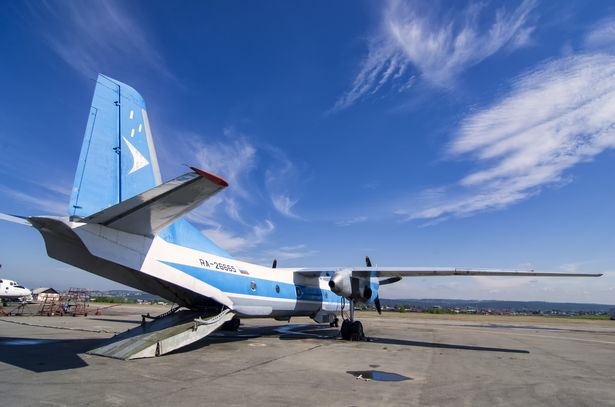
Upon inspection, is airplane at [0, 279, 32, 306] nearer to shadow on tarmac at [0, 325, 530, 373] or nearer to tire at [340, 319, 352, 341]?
shadow on tarmac at [0, 325, 530, 373]

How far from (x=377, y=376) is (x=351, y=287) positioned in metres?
8.46

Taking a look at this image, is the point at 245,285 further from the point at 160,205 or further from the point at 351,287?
the point at 160,205

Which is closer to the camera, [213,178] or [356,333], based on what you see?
[213,178]

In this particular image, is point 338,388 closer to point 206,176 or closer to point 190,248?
point 206,176

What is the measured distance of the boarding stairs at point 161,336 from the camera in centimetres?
1013

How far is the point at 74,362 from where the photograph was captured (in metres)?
9.23

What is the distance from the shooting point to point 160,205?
7.71 meters

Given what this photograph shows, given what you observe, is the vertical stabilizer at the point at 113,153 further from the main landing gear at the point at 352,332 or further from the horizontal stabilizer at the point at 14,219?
the main landing gear at the point at 352,332

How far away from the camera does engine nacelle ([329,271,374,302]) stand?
55.3ft

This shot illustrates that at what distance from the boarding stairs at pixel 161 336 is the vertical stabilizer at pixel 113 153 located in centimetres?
381

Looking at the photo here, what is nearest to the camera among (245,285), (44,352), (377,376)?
(377,376)

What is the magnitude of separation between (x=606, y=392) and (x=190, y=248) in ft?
36.3

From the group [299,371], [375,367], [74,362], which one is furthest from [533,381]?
[74,362]

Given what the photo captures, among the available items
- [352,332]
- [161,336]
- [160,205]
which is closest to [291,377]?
[161,336]
